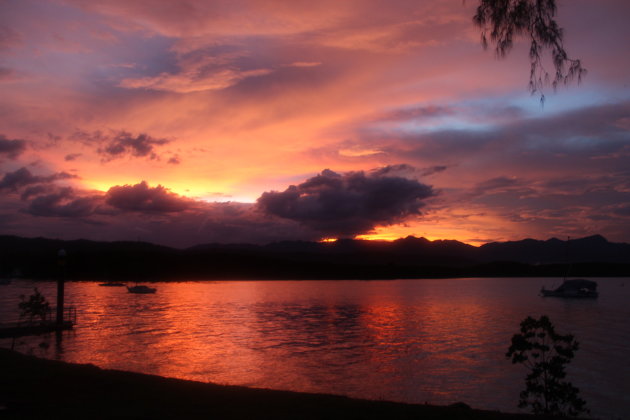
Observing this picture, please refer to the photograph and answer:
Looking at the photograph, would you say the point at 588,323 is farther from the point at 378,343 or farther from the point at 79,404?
the point at 79,404

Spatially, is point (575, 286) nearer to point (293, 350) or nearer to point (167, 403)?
point (293, 350)

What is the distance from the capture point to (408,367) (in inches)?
1586

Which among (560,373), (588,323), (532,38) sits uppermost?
(532,38)

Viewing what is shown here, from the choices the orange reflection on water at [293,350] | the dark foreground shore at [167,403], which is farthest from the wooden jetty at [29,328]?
the dark foreground shore at [167,403]

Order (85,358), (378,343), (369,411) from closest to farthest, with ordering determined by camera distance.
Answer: (369,411), (85,358), (378,343)

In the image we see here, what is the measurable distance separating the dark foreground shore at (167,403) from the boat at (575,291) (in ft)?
497

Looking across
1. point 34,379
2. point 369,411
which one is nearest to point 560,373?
point 369,411

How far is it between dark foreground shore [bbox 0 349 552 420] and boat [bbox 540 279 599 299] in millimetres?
151585

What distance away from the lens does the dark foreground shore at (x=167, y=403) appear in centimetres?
1177

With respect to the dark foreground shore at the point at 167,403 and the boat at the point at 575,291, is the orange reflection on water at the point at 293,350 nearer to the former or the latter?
the dark foreground shore at the point at 167,403

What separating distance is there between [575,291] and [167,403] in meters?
157

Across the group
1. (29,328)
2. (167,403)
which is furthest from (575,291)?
(167,403)

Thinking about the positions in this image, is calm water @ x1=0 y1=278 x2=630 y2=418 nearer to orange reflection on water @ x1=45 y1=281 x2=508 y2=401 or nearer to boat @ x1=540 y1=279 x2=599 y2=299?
orange reflection on water @ x1=45 y1=281 x2=508 y2=401

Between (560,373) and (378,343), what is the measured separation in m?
38.2
